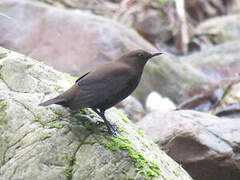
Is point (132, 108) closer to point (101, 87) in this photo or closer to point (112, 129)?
point (112, 129)

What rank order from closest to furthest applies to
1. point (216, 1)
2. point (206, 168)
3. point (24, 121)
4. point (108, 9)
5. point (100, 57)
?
1. point (24, 121)
2. point (206, 168)
3. point (100, 57)
4. point (108, 9)
5. point (216, 1)

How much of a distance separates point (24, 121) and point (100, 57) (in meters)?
4.71

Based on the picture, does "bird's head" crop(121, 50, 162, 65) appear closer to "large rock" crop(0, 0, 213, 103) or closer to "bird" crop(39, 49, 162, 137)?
"bird" crop(39, 49, 162, 137)

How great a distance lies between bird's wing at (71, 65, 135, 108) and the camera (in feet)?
12.7

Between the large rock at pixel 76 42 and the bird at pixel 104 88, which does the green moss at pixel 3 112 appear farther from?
the large rock at pixel 76 42

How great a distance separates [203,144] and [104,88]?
81.9 inches

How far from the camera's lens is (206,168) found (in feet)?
18.5

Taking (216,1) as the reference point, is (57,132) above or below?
above

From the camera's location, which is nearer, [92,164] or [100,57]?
[92,164]

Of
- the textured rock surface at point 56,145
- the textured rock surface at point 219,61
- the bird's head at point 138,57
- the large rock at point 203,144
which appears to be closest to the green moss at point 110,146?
the textured rock surface at point 56,145

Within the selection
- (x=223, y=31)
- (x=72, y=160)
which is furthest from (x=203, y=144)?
(x=223, y=31)

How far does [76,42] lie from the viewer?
8.88 meters

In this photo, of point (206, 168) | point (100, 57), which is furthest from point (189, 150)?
point (100, 57)

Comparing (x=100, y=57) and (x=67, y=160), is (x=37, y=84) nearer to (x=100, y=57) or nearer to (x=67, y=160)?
(x=67, y=160)
